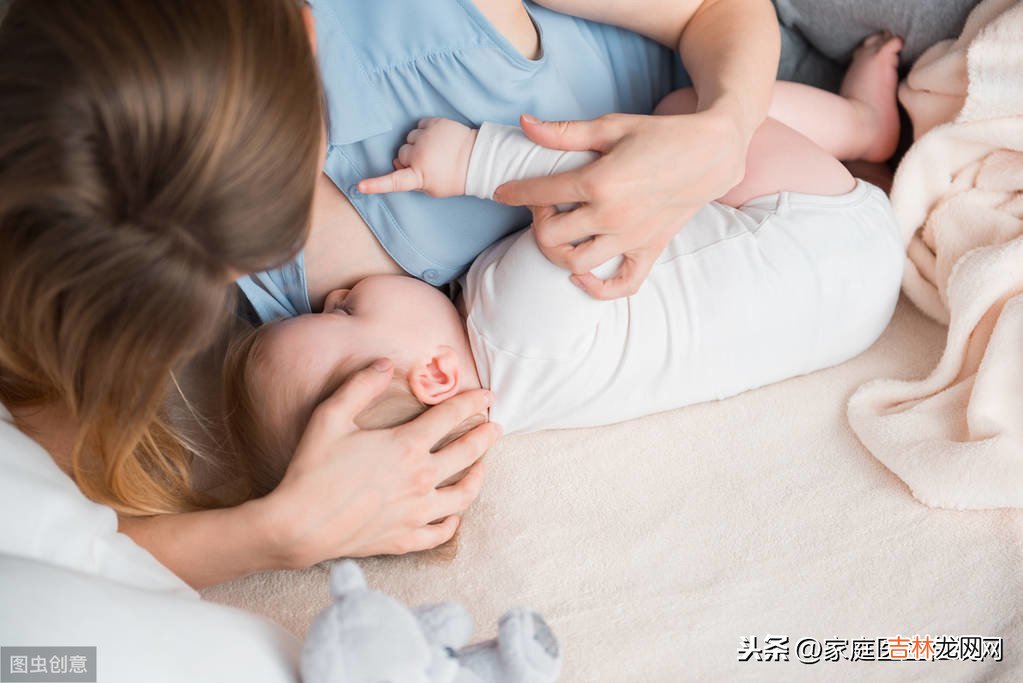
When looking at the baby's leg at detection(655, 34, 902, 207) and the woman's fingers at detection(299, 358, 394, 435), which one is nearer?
the woman's fingers at detection(299, 358, 394, 435)

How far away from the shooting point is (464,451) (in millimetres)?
1056

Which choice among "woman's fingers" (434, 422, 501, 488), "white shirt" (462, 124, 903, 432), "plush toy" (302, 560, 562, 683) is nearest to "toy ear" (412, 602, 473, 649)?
"plush toy" (302, 560, 562, 683)

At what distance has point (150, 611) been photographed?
31.3 inches

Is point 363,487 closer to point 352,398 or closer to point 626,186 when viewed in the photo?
point 352,398

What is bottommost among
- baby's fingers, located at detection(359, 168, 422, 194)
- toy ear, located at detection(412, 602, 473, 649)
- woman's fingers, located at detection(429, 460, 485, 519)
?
woman's fingers, located at detection(429, 460, 485, 519)

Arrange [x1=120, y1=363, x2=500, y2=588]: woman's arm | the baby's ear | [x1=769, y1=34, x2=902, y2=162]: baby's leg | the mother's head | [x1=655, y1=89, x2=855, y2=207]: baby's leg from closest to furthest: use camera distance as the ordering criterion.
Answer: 1. the mother's head
2. [x1=120, y1=363, x2=500, y2=588]: woman's arm
3. the baby's ear
4. [x1=655, y1=89, x2=855, y2=207]: baby's leg
5. [x1=769, y1=34, x2=902, y2=162]: baby's leg

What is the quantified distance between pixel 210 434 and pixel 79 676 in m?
0.44

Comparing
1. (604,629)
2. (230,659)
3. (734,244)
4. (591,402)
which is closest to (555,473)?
(591,402)

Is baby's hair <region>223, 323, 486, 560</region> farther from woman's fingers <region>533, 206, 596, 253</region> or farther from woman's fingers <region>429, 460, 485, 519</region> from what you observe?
woman's fingers <region>533, 206, 596, 253</region>

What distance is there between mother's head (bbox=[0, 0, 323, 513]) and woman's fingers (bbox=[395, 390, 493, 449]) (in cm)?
25

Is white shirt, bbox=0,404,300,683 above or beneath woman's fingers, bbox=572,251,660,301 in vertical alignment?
beneath

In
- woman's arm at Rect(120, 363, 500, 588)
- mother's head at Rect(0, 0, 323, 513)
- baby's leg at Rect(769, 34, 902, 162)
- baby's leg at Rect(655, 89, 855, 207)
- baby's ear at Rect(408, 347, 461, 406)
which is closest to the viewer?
mother's head at Rect(0, 0, 323, 513)

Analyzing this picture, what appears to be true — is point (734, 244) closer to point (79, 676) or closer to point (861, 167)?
point (861, 167)

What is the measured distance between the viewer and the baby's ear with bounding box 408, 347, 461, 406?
3.53ft
